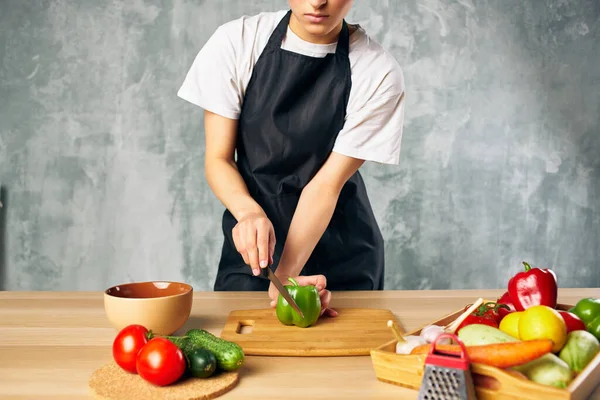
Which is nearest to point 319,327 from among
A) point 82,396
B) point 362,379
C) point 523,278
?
point 362,379

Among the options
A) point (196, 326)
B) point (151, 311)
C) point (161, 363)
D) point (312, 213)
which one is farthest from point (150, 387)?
point (312, 213)

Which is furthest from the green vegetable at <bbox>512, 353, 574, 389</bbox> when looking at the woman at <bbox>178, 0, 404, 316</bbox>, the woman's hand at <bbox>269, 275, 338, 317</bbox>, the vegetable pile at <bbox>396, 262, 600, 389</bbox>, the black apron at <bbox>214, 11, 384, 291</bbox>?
the black apron at <bbox>214, 11, 384, 291</bbox>

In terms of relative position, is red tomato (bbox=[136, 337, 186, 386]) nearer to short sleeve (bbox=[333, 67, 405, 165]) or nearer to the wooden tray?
the wooden tray

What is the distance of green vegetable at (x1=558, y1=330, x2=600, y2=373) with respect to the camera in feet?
3.57

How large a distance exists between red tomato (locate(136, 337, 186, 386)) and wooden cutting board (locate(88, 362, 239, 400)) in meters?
0.02

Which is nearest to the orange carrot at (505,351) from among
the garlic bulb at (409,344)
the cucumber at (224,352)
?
the garlic bulb at (409,344)

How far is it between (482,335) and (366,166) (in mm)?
2823

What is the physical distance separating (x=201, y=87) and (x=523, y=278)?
1.06 meters

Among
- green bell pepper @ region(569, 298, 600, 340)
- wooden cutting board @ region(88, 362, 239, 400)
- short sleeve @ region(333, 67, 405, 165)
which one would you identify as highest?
short sleeve @ region(333, 67, 405, 165)

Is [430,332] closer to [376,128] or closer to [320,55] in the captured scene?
[376,128]

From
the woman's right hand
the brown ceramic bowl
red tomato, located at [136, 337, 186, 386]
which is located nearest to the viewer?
red tomato, located at [136, 337, 186, 386]

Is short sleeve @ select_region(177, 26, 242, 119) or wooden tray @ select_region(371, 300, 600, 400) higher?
Answer: short sleeve @ select_region(177, 26, 242, 119)

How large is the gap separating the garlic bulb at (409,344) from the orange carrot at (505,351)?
0.34 feet

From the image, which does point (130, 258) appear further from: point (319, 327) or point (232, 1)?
point (319, 327)
